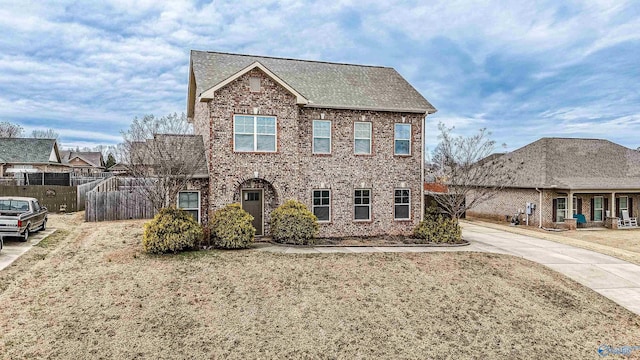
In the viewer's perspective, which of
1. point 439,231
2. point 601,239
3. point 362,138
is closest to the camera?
→ point 439,231

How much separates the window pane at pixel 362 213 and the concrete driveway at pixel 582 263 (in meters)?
5.37

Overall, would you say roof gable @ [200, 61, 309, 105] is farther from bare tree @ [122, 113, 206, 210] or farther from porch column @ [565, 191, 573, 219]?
porch column @ [565, 191, 573, 219]

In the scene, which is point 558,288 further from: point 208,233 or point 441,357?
point 208,233

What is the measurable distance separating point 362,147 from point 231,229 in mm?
7526

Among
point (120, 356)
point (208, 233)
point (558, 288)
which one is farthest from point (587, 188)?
point (120, 356)

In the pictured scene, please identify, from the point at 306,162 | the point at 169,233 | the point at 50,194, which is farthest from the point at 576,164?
the point at 50,194

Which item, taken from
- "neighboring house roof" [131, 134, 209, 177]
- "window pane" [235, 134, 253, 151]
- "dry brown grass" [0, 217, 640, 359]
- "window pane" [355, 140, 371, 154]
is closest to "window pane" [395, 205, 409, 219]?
"window pane" [355, 140, 371, 154]

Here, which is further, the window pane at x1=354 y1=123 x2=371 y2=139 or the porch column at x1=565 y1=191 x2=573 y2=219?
the porch column at x1=565 y1=191 x2=573 y2=219

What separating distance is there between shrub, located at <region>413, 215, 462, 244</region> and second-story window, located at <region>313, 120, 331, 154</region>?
5.95m

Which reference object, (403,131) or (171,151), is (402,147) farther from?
(171,151)

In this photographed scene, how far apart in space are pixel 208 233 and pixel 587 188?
82.2 feet

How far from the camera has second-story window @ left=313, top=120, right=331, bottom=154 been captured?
18062 millimetres

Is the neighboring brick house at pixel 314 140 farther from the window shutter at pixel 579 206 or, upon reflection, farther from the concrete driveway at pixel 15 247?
the window shutter at pixel 579 206

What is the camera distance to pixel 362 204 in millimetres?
18688
